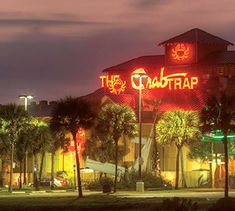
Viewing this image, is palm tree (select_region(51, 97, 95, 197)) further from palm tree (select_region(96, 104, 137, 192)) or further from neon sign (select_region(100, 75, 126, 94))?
neon sign (select_region(100, 75, 126, 94))

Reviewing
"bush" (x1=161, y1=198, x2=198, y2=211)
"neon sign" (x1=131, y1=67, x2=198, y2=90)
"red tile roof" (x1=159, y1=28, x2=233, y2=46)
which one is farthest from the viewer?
"red tile roof" (x1=159, y1=28, x2=233, y2=46)

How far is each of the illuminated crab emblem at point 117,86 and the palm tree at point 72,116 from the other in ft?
201

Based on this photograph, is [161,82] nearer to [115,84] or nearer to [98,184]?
[115,84]

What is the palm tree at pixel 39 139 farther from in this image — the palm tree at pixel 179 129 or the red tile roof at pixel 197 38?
the red tile roof at pixel 197 38

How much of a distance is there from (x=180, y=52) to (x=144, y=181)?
40980mm

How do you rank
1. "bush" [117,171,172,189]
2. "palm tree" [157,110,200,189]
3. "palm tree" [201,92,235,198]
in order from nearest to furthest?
"palm tree" [201,92,235,198]
"bush" [117,171,172,189]
"palm tree" [157,110,200,189]

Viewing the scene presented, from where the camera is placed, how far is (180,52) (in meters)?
134

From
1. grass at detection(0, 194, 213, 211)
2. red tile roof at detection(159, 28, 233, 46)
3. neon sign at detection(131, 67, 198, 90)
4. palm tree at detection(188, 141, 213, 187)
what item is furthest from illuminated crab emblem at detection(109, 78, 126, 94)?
grass at detection(0, 194, 213, 211)

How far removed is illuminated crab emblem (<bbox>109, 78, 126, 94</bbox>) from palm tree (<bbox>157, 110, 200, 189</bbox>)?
117ft

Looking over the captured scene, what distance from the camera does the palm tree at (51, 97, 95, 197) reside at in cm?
7400

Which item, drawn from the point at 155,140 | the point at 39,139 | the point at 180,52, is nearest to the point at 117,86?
the point at 180,52

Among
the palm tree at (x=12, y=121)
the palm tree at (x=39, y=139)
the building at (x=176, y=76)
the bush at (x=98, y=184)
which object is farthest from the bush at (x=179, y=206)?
the building at (x=176, y=76)

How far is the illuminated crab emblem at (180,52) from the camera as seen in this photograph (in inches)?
5246

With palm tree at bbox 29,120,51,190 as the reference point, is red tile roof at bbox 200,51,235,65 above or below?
above
